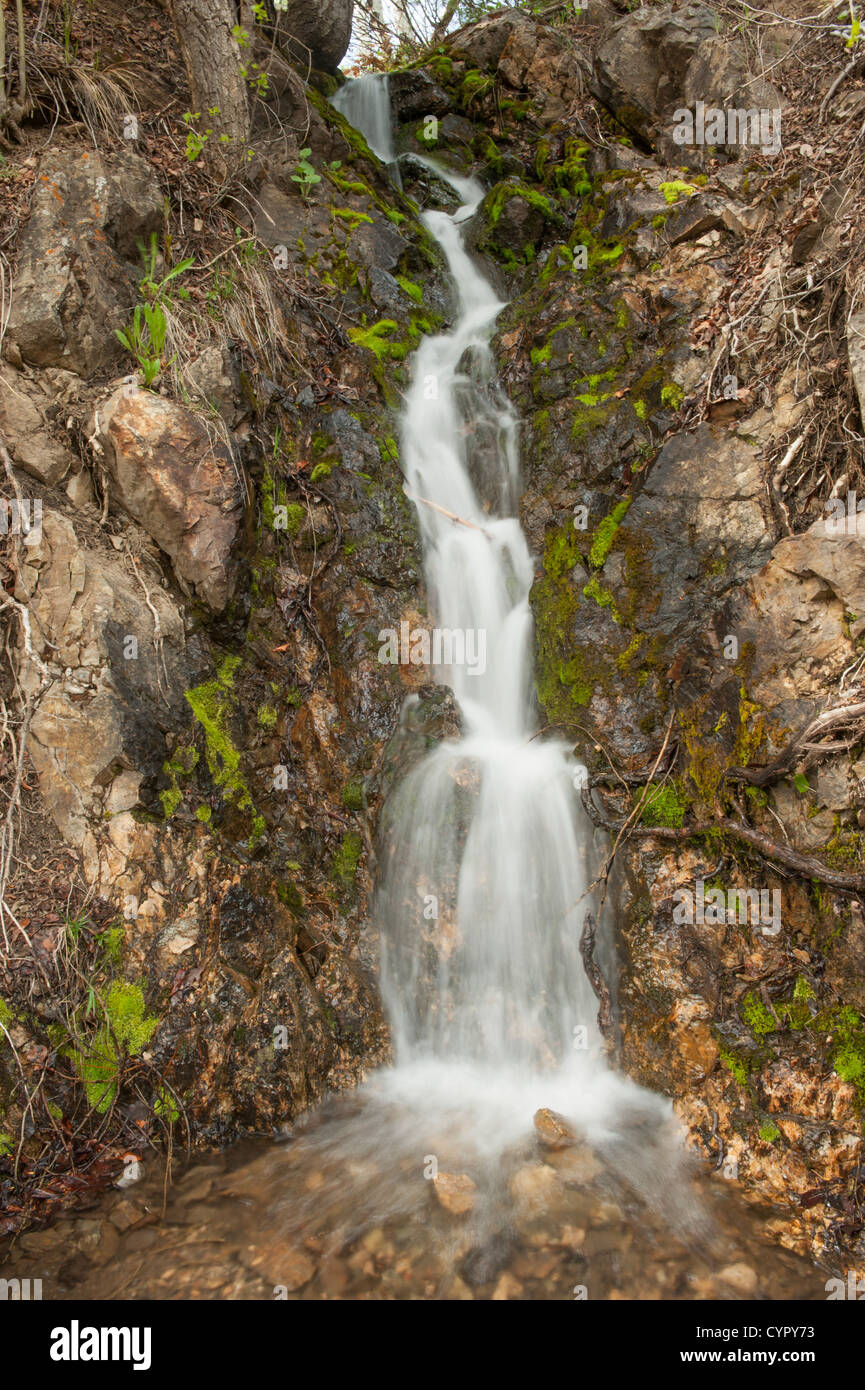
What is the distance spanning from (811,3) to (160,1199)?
10.9 metres

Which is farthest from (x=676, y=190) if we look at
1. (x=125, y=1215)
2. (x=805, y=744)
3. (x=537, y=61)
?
(x=125, y=1215)

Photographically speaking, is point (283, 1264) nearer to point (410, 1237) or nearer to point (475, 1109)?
point (410, 1237)

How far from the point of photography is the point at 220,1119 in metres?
3.89

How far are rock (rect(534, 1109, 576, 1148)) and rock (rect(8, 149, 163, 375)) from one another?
17.0ft

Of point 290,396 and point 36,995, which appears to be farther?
point 290,396

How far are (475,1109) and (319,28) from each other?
1094 centimetres

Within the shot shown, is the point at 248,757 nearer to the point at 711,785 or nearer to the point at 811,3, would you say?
the point at 711,785

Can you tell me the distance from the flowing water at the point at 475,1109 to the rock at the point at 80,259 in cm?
241

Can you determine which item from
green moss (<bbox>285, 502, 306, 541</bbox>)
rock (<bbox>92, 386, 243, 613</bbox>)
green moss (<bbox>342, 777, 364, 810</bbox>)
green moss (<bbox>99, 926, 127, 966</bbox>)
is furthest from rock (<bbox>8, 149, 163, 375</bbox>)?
green moss (<bbox>99, 926, 127, 966</bbox>)

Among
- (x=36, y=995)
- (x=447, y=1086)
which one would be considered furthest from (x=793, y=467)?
(x=36, y=995)

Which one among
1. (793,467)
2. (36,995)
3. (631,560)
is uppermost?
(793,467)

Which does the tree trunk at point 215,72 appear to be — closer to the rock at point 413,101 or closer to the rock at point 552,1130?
the rock at point 413,101

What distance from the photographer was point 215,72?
19.0ft

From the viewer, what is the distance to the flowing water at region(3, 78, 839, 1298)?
3.21m
